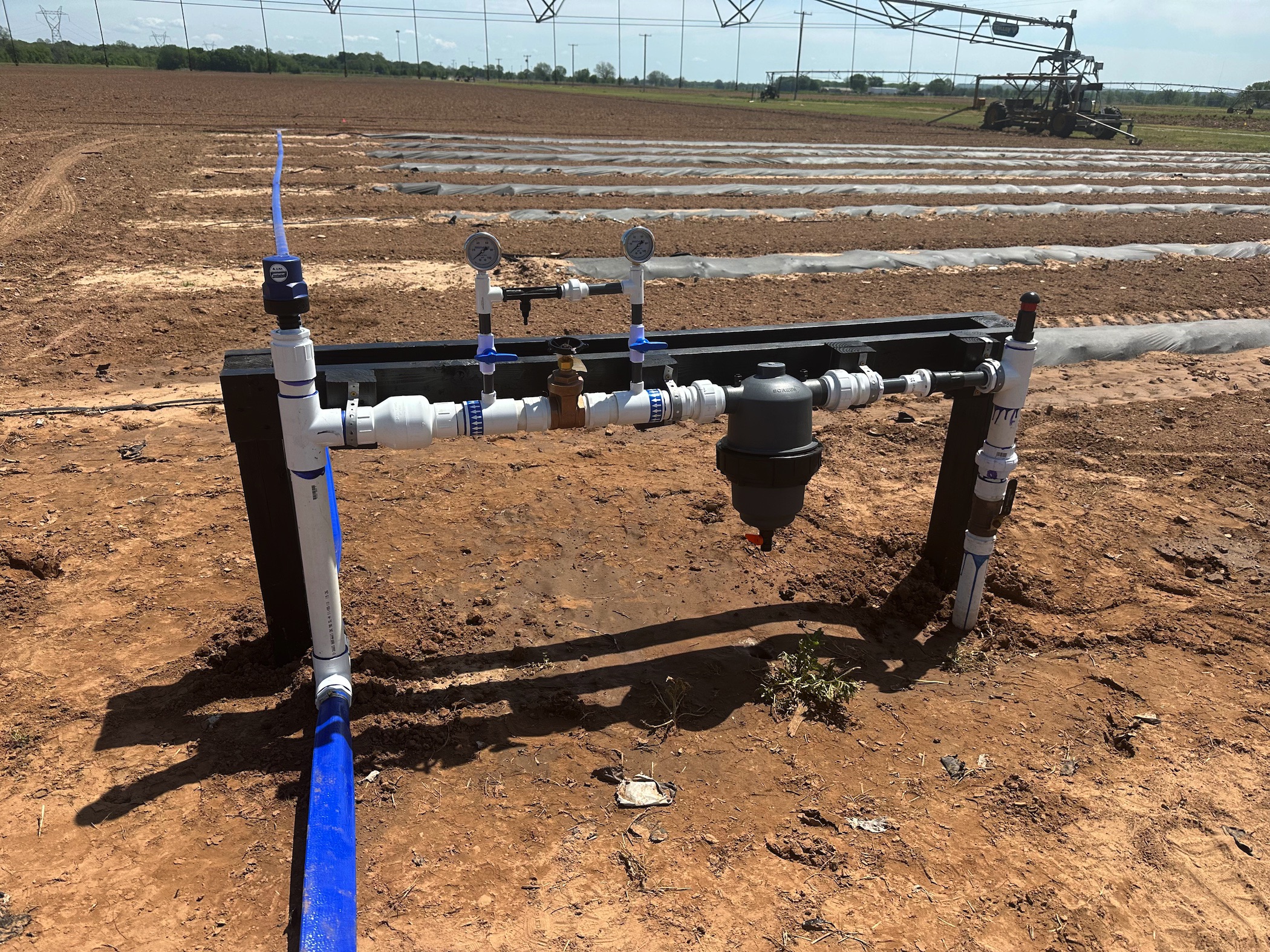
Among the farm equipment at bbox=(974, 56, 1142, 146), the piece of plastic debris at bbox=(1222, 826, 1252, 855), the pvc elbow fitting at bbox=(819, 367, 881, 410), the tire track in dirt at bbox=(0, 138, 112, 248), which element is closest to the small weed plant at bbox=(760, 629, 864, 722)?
the pvc elbow fitting at bbox=(819, 367, 881, 410)

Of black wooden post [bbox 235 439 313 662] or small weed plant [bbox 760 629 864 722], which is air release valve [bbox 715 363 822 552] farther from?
black wooden post [bbox 235 439 313 662]

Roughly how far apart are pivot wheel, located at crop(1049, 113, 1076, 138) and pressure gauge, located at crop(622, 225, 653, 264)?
35.3 metres

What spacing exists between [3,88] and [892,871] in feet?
123

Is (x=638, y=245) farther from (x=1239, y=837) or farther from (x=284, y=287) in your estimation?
(x=1239, y=837)

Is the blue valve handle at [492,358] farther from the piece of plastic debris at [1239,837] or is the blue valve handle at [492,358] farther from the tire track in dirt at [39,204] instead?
the tire track in dirt at [39,204]

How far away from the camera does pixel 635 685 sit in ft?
9.91

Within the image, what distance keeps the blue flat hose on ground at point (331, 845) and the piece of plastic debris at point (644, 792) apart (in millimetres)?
791

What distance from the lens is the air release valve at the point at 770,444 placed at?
2.65 m

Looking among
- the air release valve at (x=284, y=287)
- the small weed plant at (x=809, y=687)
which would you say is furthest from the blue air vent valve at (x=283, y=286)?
the small weed plant at (x=809, y=687)

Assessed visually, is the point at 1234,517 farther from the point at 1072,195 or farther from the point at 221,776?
the point at 1072,195

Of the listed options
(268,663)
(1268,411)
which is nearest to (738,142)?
(1268,411)

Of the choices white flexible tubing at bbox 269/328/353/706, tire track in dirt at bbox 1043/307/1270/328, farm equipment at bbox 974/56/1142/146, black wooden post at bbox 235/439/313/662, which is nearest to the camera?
white flexible tubing at bbox 269/328/353/706

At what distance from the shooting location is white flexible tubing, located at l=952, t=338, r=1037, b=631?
9.86ft

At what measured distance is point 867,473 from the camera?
483 cm
